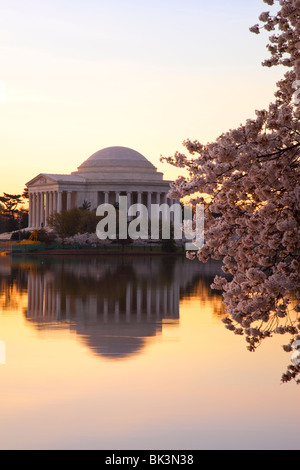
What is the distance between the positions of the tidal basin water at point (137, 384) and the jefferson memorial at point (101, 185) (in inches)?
5084

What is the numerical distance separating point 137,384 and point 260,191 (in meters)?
7.12

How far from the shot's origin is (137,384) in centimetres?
1545

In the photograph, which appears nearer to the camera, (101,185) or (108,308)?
(108,308)

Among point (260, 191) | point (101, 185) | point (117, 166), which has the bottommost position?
point (260, 191)

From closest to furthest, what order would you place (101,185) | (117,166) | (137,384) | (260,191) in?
(260,191)
(137,384)
(101,185)
(117,166)

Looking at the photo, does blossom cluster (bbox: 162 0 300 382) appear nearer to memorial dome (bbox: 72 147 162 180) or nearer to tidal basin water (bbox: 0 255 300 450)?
tidal basin water (bbox: 0 255 300 450)

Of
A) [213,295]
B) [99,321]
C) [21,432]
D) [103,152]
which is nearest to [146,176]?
[103,152]

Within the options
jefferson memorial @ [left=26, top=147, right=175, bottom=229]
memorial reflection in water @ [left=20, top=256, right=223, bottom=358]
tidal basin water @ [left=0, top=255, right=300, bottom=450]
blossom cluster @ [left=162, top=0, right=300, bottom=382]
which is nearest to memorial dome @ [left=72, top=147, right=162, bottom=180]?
jefferson memorial @ [left=26, top=147, right=175, bottom=229]

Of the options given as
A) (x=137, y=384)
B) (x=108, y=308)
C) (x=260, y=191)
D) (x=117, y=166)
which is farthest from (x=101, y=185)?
(x=260, y=191)

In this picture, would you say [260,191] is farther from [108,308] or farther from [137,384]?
[108,308]

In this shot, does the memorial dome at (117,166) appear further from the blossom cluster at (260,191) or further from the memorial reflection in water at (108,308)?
the blossom cluster at (260,191)

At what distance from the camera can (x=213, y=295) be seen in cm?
3769

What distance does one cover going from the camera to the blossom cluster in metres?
8.98
